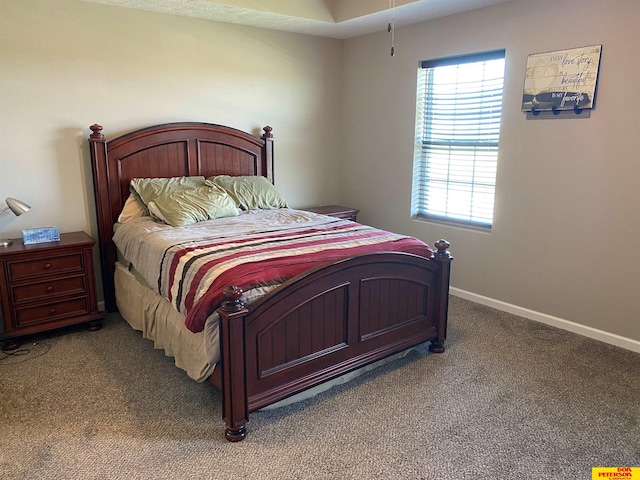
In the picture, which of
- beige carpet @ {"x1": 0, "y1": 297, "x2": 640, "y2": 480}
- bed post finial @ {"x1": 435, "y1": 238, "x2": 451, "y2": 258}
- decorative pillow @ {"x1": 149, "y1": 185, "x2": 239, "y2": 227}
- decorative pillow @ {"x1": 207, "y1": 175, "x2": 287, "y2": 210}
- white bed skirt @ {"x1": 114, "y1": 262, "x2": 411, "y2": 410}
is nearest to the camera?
beige carpet @ {"x1": 0, "y1": 297, "x2": 640, "y2": 480}

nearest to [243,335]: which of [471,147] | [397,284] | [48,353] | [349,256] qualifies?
[349,256]

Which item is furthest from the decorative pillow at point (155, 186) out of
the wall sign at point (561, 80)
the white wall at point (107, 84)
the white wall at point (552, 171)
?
the wall sign at point (561, 80)

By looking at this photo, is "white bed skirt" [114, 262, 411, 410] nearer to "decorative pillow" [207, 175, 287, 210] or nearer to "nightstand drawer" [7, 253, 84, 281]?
"nightstand drawer" [7, 253, 84, 281]

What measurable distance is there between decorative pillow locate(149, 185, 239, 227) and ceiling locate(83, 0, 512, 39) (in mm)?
1320

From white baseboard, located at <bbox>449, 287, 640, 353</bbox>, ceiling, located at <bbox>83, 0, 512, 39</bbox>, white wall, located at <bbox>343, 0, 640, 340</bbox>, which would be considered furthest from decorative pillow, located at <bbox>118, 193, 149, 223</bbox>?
white baseboard, located at <bbox>449, 287, 640, 353</bbox>

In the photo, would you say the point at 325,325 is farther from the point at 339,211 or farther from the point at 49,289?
the point at 339,211

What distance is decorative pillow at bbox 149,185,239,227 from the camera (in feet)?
10.8

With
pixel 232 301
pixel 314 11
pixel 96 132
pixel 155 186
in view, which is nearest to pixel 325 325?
pixel 232 301

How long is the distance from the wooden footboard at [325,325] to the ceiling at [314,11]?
1.88m

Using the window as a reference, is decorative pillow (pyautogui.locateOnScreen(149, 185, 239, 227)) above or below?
below

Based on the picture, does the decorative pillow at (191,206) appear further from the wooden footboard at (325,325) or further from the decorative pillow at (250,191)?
the wooden footboard at (325,325)

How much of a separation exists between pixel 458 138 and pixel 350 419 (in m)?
2.54

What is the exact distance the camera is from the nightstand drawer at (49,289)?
2996 millimetres

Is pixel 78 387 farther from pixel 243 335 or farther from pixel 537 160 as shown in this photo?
pixel 537 160
